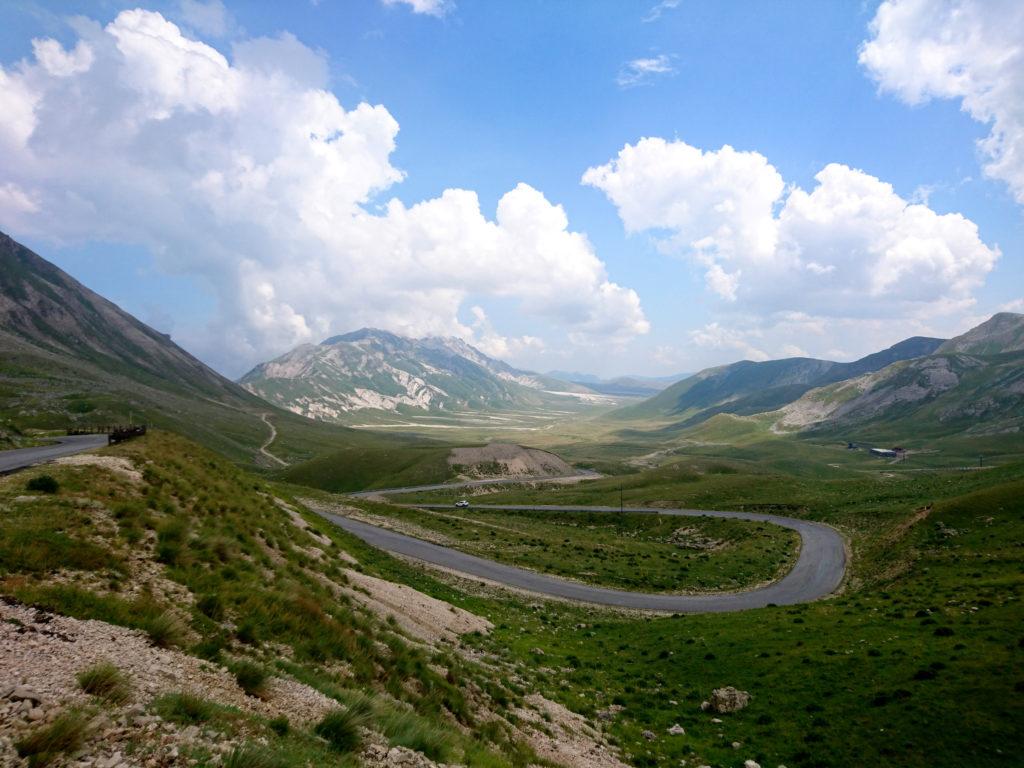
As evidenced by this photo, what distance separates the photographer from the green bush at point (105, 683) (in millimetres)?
7551

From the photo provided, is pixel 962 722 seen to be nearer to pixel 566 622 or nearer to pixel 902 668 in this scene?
pixel 902 668

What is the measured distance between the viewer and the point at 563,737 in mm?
17266

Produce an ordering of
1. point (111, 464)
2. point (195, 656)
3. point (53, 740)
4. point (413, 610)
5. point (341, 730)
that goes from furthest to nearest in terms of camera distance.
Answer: point (413, 610)
point (111, 464)
point (195, 656)
point (341, 730)
point (53, 740)

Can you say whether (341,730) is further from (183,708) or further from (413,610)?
(413,610)

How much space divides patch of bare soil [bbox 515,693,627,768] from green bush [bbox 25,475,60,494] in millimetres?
17623

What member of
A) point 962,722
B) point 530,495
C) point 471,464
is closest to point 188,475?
point 962,722

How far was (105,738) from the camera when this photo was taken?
6.65 metres

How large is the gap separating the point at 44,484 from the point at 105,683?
13097mm

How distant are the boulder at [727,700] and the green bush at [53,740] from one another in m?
23.5

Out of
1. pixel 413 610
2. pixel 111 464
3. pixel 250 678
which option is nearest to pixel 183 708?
pixel 250 678

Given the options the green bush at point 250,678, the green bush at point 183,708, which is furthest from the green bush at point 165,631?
the green bush at point 183,708

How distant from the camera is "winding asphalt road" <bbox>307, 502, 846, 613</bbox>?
4228 cm

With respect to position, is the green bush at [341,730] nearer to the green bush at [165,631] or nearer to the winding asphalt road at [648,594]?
the green bush at [165,631]

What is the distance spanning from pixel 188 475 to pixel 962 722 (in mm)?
34476
